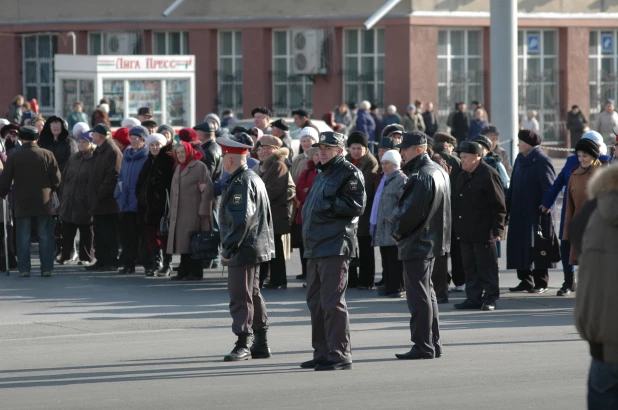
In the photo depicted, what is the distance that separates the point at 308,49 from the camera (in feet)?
115

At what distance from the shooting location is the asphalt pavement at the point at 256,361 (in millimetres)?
8492

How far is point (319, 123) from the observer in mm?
27453

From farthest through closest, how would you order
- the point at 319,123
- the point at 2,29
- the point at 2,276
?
the point at 2,29, the point at 319,123, the point at 2,276

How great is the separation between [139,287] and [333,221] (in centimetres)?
572

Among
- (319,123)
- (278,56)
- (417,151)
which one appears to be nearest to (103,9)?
(278,56)

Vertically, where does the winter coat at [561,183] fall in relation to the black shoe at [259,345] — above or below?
above

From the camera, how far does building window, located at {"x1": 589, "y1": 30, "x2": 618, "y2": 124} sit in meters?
35.9

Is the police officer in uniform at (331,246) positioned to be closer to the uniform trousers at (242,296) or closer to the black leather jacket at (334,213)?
the black leather jacket at (334,213)

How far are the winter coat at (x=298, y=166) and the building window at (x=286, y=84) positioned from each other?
20.5m

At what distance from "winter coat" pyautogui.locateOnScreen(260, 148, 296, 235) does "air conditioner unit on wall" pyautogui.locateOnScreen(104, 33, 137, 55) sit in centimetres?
2307

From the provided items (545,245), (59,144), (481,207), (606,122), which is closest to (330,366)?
(481,207)

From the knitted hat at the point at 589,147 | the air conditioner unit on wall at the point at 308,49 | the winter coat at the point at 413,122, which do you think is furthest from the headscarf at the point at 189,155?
the air conditioner unit on wall at the point at 308,49

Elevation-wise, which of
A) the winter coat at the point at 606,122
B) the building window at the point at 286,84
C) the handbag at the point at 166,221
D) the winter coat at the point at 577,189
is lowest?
the handbag at the point at 166,221

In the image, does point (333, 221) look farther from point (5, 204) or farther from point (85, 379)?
point (5, 204)
